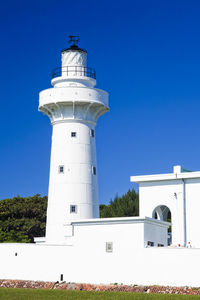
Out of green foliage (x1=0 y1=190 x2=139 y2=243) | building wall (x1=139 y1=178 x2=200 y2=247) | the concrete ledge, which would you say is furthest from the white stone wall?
green foliage (x1=0 y1=190 x2=139 y2=243)

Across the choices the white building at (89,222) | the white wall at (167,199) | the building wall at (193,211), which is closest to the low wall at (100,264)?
the white building at (89,222)

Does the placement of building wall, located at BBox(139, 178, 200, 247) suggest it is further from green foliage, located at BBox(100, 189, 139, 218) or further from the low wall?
green foliage, located at BBox(100, 189, 139, 218)

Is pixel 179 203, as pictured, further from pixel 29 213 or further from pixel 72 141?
pixel 29 213

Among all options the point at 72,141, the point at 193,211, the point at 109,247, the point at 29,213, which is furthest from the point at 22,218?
the point at 193,211

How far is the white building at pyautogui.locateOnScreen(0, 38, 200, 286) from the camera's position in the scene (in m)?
31.4

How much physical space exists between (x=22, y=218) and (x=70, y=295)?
21.3 metres

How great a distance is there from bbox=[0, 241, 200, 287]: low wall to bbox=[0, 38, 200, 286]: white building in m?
0.05

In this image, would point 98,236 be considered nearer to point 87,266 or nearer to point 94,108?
point 87,266

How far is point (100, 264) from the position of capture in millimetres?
32500

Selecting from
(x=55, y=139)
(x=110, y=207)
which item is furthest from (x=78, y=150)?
(x=110, y=207)

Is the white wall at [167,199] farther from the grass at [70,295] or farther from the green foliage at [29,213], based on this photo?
the green foliage at [29,213]

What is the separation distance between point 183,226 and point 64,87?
1130 cm

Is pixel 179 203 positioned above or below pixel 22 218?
below

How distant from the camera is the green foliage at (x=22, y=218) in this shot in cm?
4753
